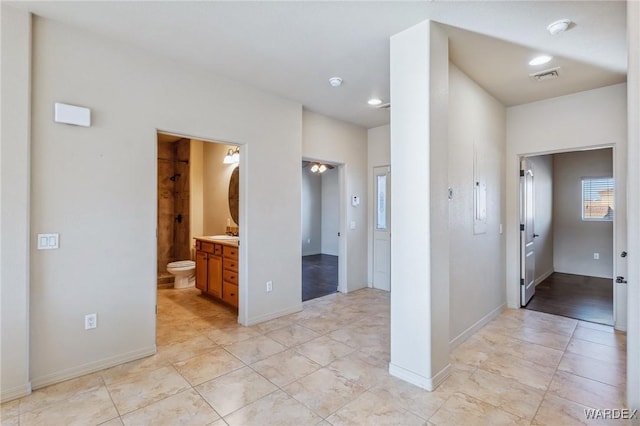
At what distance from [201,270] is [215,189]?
168cm

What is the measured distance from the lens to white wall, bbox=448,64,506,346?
2.99 m

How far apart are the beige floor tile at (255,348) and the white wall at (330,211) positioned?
622cm

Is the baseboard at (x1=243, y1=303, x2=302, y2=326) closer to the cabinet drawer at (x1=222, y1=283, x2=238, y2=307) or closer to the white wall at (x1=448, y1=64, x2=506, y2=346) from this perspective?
the cabinet drawer at (x1=222, y1=283, x2=238, y2=307)

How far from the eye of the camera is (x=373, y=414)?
1.99 m

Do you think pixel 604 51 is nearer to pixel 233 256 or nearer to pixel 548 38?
pixel 548 38

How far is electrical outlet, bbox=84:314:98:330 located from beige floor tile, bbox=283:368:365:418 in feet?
5.52

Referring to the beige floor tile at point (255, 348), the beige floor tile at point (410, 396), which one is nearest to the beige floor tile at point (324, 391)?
the beige floor tile at point (410, 396)

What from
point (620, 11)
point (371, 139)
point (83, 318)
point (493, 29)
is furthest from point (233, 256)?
point (620, 11)

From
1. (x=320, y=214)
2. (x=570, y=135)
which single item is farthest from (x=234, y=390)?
(x=320, y=214)

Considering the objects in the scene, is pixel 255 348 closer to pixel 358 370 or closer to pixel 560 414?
pixel 358 370

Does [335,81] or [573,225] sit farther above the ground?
[335,81]

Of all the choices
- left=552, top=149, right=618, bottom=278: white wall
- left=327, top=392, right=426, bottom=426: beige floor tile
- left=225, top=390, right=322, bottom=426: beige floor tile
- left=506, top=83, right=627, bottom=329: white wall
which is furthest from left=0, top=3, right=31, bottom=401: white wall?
left=552, top=149, right=618, bottom=278: white wall

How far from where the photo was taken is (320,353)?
9.42ft

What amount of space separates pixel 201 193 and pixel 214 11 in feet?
13.8
